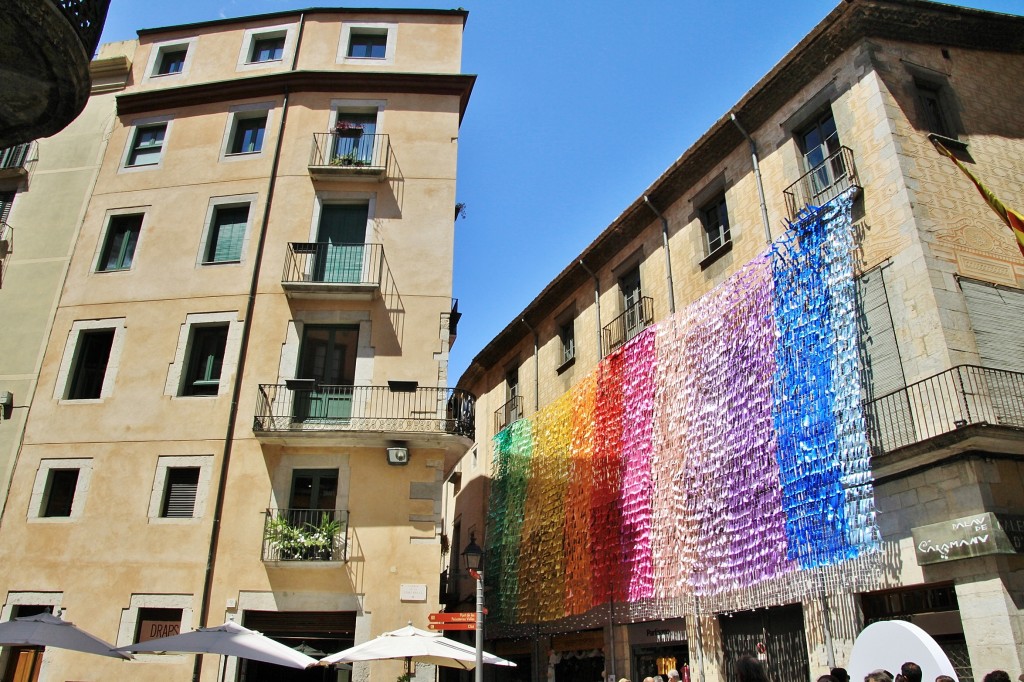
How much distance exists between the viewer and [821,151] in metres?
14.1

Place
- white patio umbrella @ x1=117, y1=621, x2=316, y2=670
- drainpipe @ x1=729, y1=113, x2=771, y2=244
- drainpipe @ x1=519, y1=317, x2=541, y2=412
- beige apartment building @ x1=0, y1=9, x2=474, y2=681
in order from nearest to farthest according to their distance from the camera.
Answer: white patio umbrella @ x1=117, y1=621, x2=316, y2=670 < beige apartment building @ x1=0, y1=9, x2=474, y2=681 < drainpipe @ x1=729, y1=113, x2=771, y2=244 < drainpipe @ x1=519, y1=317, x2=541, y2=412

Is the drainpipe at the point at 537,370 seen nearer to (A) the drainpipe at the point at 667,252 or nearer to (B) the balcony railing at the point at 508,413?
(B) the balcony railing at the point at 508,413

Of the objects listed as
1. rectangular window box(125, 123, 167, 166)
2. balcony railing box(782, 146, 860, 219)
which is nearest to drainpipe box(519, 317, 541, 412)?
balcony railing box(782, 146, 860, 219)

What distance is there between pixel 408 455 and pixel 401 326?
8.69 feet

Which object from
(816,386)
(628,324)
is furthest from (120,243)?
(816,386)

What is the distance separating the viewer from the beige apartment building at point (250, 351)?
42.0 feet

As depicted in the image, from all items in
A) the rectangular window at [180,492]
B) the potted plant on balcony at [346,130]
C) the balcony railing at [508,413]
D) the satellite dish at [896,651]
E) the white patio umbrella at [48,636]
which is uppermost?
the potted plant on balcony at [346,130]

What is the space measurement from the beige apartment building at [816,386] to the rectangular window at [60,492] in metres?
10.7

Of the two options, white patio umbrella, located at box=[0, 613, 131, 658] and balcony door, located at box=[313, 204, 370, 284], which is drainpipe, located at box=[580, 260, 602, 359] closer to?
balcony door, located at box=[313, 204, 370, 284]

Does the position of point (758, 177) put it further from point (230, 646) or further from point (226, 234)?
point (230, 646)

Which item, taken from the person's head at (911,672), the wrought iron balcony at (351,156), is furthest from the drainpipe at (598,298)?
the person's head at (911,672)

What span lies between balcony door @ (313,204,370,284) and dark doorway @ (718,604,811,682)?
9869mm

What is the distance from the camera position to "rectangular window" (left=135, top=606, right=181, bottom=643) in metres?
12.5

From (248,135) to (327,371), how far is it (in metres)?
6.47
